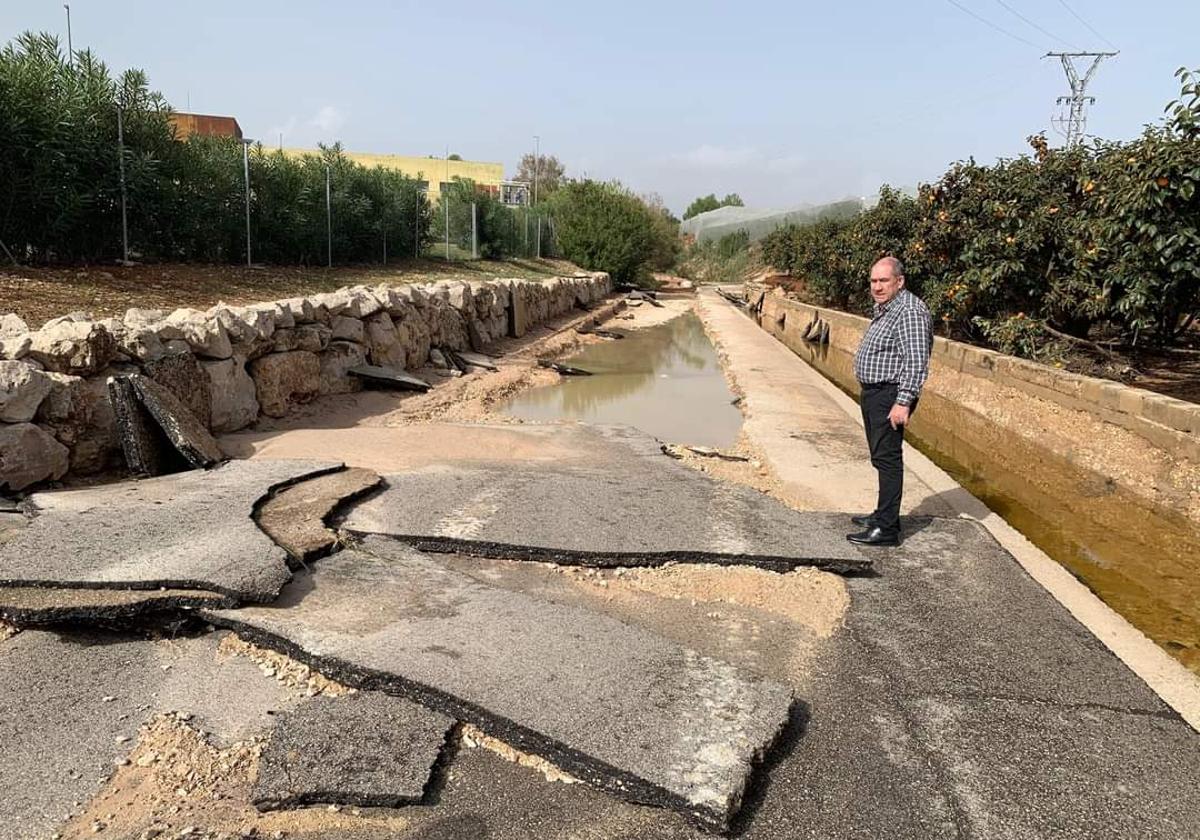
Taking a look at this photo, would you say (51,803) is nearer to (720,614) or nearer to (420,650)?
(420,650)

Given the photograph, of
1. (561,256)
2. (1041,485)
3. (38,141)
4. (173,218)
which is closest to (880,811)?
(1041,485)

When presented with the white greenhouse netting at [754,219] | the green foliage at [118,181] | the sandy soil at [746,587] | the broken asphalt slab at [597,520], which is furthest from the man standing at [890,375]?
the white greenhouse netting at [754,219]

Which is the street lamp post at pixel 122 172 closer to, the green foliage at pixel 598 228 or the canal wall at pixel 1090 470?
the canal wall at pixel 1090 470

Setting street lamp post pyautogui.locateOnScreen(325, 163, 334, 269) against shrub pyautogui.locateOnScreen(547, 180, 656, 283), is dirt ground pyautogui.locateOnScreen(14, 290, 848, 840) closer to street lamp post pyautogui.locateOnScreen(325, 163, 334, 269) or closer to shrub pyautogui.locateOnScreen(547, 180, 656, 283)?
street lamp post pyautogui.locateOnScreen(325, 163, 334, 269)

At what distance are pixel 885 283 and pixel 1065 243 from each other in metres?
7.20

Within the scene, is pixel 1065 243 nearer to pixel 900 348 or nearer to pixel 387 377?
pixel 900 348

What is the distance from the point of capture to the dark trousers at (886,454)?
15.0ft

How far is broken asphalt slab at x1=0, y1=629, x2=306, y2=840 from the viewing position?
7.43 ft

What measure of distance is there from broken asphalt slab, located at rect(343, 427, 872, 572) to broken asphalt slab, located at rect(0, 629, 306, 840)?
1331 mm

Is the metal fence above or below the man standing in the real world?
above

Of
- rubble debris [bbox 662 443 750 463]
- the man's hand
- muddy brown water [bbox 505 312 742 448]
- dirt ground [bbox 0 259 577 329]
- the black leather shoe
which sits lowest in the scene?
muddy brown water [bbox 505 312 742 448]

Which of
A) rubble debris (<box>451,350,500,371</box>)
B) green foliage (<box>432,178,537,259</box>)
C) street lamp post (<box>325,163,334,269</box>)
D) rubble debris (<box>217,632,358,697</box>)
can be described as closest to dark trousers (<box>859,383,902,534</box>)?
rubble debris (<box>217,632,358,697</box>)

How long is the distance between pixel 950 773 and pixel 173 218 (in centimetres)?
1244

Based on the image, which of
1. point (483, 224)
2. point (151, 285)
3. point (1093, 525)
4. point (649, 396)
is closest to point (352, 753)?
point (1093, 525)
